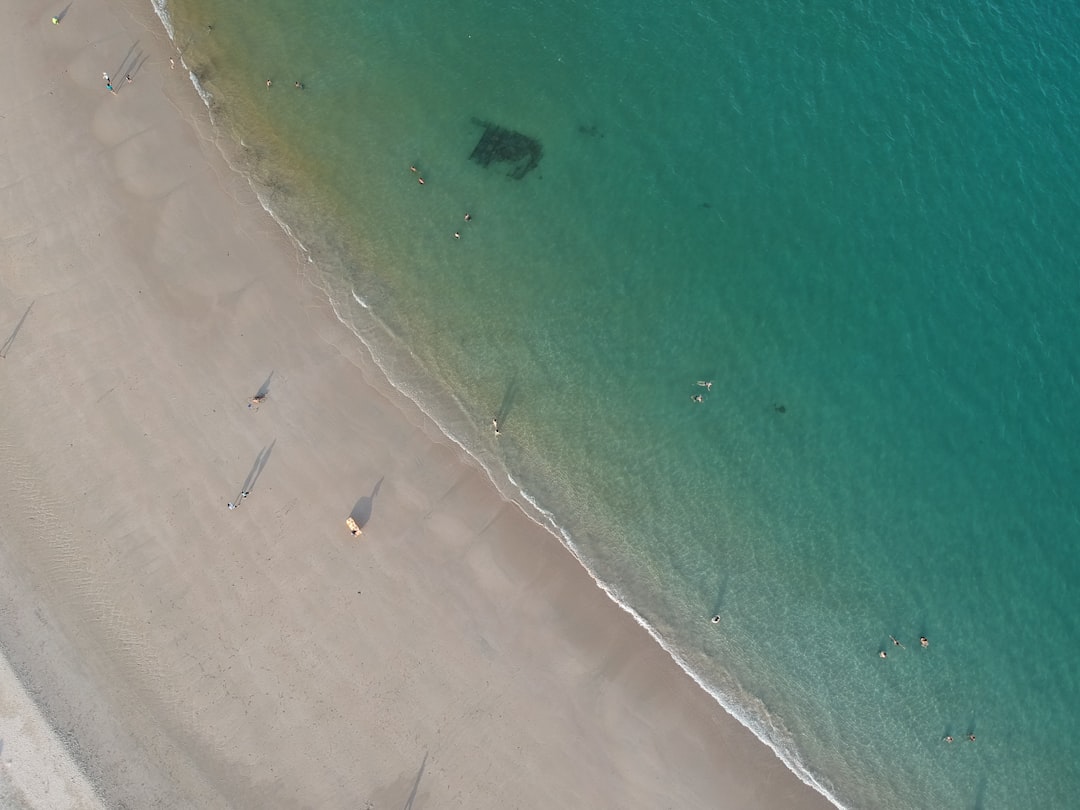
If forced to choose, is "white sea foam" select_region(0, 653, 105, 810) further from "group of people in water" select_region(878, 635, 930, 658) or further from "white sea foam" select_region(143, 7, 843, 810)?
"group of people in water" select_region(878, 635, 930, 658)

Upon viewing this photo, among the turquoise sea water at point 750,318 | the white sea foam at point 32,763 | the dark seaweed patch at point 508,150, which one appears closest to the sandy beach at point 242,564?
the white sea foam at point 32,763

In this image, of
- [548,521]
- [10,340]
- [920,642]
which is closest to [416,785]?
[548,521]

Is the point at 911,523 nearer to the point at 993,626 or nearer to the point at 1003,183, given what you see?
the point at 993,626

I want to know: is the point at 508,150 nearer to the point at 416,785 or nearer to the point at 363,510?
the point at 363,510

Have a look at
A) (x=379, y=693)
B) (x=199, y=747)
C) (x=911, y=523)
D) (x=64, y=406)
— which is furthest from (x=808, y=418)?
(x=64, y=406)

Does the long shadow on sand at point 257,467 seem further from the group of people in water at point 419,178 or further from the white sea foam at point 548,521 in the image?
the group of people in water at point 419,178

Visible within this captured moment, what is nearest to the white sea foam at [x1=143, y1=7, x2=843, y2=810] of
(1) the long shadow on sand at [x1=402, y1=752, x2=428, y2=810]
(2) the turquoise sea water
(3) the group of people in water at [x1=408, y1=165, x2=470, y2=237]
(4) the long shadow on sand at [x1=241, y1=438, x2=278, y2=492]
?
(2) the turquoise sea water
